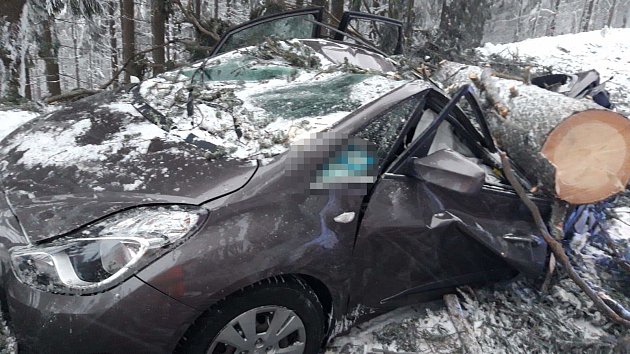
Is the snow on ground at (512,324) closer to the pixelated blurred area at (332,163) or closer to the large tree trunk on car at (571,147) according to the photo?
the large tree trunk on car at (571,147)

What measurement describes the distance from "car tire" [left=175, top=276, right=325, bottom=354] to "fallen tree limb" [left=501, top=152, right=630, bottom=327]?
4.87ft

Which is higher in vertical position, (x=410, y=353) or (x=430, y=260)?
(x=430, y=260)

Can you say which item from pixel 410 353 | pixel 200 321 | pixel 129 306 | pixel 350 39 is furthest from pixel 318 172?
pixel 350 39

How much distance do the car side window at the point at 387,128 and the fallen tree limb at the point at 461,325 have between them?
3.50 ft

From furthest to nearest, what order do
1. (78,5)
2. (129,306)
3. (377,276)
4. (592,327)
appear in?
(78,5)
(592,327)
(377,276)
(129,306)

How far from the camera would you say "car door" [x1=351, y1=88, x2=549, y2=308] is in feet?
8.88

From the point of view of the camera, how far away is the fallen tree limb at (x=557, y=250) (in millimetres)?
3135

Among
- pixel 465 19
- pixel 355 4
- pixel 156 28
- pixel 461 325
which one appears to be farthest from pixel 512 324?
pixel 156 28

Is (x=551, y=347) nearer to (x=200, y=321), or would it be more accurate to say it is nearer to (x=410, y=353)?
(x=410, y=353)

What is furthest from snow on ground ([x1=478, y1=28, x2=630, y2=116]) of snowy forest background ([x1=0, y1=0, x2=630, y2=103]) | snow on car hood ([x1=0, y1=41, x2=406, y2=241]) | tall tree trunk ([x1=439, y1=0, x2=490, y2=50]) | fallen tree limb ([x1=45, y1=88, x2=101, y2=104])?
fallen tree limb ([x1=45, y1=88, x2=101, y2=104])

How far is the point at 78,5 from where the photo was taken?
879 centimetres

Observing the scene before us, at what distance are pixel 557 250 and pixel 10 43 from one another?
7.71 m

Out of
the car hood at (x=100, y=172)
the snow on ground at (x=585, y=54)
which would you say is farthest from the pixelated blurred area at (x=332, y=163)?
the snow on ground at (x=585, y=54)

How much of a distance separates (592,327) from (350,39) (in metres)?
3.00
